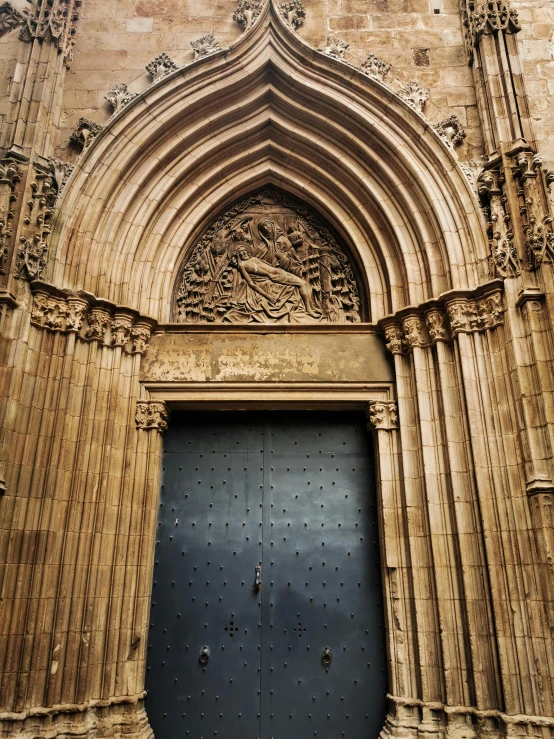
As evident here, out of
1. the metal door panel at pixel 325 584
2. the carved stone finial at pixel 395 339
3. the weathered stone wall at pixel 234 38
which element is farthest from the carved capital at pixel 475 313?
the weathered stone wall at pixel 234 38

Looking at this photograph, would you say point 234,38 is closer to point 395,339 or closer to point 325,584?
point 395,339

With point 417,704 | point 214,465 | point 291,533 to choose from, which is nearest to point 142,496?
point 214,465

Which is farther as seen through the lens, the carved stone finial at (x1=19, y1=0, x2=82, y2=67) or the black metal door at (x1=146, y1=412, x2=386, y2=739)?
the carved stone finial at (x1=19, y1=0, x2=82, y2=67)

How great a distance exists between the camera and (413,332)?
6.27 m

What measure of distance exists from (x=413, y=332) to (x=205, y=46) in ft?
13.7

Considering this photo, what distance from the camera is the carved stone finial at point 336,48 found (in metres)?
6.96

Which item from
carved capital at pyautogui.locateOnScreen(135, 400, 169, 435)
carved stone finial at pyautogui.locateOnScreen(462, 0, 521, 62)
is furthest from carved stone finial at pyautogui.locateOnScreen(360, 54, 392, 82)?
carved capital at pyautogui.locateOnScreen(135, 400, 169, 435)

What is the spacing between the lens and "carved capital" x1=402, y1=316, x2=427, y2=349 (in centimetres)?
625

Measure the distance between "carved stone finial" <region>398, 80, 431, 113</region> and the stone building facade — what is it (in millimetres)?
38

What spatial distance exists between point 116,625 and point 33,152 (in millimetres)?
4875

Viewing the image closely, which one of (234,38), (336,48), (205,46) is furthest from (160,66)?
(336,48)

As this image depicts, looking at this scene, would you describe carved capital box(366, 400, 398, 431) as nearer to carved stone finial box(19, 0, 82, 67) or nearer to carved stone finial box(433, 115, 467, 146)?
carved stone finial box(433, 115, 467, 146)

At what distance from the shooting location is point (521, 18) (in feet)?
23.0

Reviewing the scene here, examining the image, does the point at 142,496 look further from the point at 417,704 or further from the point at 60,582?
the point at 417,704
